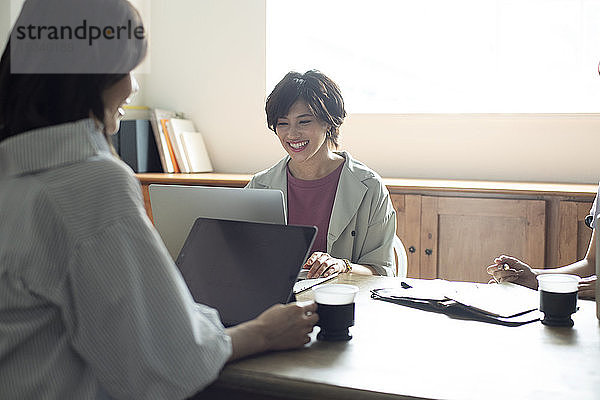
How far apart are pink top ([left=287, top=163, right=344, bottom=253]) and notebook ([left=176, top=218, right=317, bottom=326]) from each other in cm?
79

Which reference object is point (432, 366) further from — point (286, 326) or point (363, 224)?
point (363, 224)

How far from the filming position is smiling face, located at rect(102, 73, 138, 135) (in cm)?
119

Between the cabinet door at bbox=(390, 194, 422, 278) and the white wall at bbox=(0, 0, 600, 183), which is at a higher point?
the white wall at bbox=(0, 0, 600, 183)

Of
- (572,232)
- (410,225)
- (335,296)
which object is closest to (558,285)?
(335,296)

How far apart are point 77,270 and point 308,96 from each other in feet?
5.35

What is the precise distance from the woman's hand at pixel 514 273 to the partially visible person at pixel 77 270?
1112 millimetres

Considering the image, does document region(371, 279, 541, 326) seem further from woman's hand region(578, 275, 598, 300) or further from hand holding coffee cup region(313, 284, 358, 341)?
hand holding coffee cup region(313, 284, 358, 341)

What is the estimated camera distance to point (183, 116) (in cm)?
423

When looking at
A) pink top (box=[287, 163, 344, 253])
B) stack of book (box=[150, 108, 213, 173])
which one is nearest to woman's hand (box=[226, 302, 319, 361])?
pink top (box=[287, 163, 344, 253])

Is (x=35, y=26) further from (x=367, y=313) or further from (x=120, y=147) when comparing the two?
(x=120, y=147)

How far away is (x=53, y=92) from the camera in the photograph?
1.13m

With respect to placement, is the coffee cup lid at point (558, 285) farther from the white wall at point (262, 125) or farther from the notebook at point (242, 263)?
the white wall at point (262, 125)

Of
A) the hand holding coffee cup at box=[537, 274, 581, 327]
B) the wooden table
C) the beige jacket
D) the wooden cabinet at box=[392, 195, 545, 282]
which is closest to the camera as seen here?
the wooden table

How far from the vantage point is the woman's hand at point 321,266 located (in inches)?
80.2
